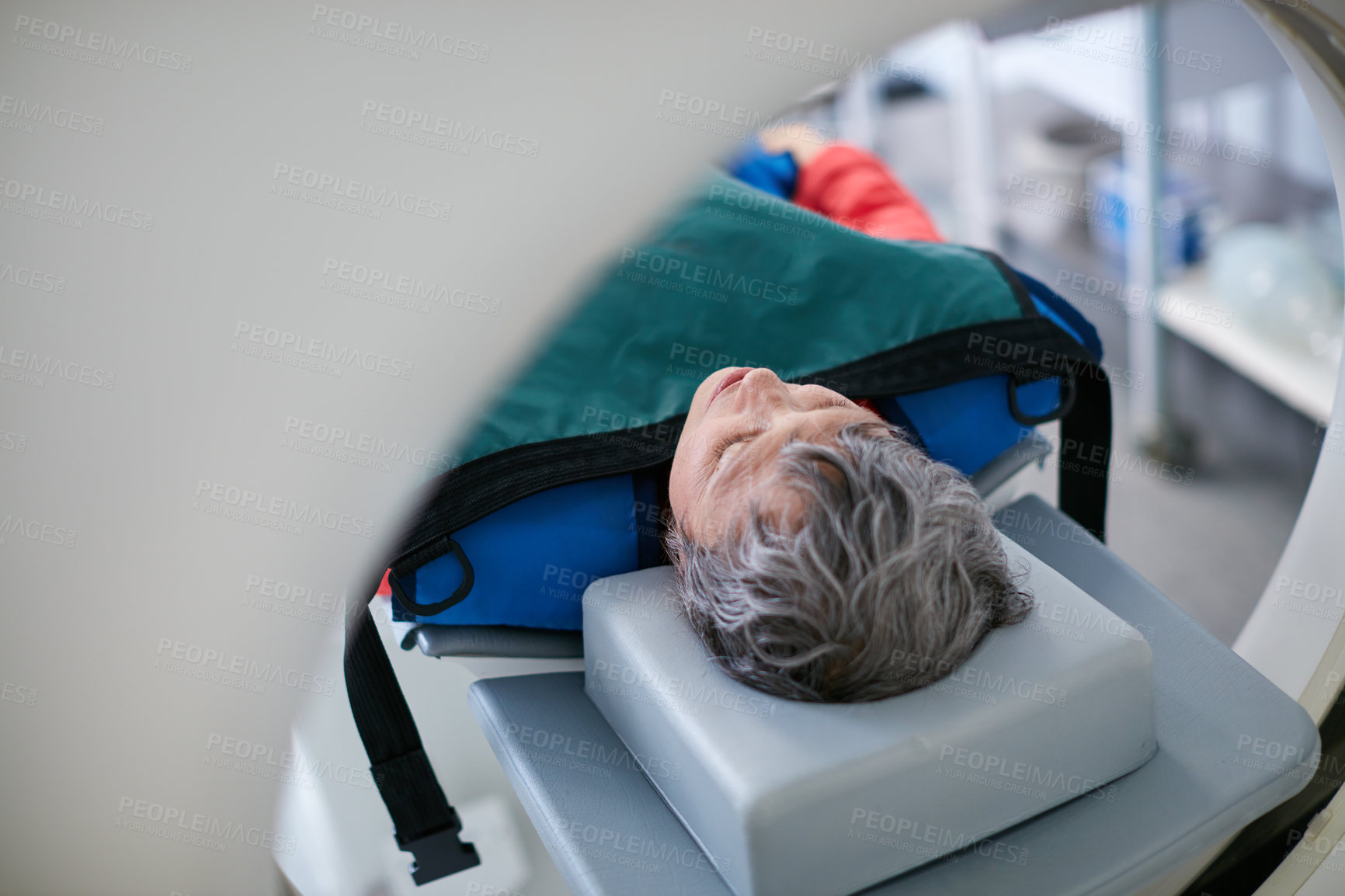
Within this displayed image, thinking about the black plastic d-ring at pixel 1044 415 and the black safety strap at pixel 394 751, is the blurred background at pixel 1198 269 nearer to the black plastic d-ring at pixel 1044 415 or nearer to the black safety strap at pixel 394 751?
the black plastic d-ring at pixel 1044 415

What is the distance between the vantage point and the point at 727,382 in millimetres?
824

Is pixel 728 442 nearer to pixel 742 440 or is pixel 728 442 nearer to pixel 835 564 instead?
pixel 742 440

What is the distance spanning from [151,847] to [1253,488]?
7.10 ft

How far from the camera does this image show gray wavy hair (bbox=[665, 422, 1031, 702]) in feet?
2.13

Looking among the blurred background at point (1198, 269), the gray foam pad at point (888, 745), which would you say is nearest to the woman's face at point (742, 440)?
the gray foam pad at point (888, 745)

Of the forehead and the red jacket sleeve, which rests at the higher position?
the red jacket sleeve

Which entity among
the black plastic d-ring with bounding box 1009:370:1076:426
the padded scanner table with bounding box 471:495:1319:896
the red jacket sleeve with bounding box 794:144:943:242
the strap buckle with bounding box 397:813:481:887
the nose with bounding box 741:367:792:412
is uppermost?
the red jacket sleeve with bounding box 794:144:943:242

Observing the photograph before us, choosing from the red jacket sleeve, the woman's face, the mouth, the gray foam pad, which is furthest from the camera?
the red jacket sleeve

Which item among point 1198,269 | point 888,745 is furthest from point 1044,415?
point 1198,269

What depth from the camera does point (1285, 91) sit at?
2.14 metres

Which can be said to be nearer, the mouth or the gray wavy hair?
the gray wavy hair

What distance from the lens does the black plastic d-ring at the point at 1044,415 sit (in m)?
0.99

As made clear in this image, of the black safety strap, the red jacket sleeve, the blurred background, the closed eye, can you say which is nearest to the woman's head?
the closed eye

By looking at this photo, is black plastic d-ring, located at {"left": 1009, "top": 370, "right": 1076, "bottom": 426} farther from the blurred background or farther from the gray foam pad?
the blurred background
